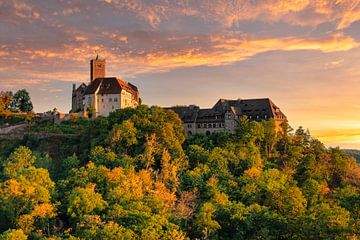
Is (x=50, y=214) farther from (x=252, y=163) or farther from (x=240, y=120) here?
(x=240, y=120)

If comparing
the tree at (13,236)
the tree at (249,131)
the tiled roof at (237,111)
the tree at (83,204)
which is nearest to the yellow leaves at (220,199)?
the tree at (83,204)

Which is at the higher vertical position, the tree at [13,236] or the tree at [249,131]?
the tree at [249,131]

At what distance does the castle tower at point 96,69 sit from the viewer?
117188mm

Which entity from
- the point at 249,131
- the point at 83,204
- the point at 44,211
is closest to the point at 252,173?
the point at 249,131

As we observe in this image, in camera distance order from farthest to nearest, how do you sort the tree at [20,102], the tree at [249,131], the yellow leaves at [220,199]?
1. the tree at [20,102]
2. the tree at [249,131]
3. the yellow leaves at [220,199]

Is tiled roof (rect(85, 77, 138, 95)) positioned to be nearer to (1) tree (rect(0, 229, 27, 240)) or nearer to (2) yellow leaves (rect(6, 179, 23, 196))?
(2) yellow leaves (rect(6, 179, 23, 196))

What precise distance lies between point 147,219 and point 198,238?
6.96m

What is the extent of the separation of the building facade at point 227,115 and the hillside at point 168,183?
510 cm

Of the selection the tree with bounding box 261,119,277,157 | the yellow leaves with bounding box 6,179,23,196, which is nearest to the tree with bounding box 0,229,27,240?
the yellow leaves with bounding box 6,179,23,196

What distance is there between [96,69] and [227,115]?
42.3m

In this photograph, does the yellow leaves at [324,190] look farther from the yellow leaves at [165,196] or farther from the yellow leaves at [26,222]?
the yellow leaves at [26,222]

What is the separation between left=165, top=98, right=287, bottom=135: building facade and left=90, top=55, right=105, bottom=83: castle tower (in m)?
30.2

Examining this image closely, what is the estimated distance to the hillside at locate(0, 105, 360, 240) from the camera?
51.0m

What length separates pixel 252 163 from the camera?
79500 millimetres
